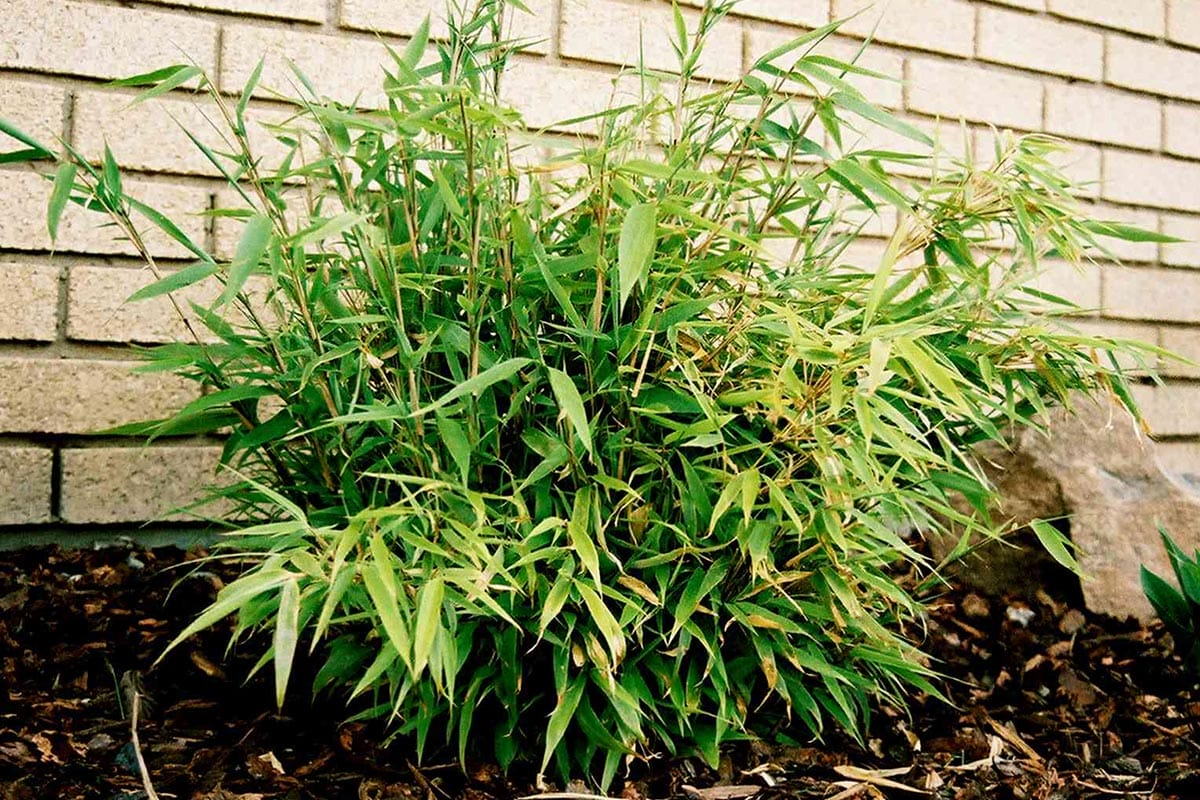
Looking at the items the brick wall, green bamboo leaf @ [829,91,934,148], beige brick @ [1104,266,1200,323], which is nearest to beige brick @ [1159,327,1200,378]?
beige brick @ [1104,266,1200,323]

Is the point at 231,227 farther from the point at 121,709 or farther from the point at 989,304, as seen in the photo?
the point at 989,304

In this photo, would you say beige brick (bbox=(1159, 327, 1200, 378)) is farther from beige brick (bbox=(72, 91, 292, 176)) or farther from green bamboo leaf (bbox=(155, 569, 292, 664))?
green bamboo leaf (bbox=(155, 569, 292, 664))

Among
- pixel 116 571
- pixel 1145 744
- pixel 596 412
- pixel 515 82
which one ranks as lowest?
pixel 1145 744

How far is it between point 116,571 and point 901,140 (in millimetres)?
2259

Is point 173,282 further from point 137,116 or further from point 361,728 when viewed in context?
point 137,116

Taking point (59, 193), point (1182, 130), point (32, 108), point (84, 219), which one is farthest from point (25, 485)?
point (1182, 130)

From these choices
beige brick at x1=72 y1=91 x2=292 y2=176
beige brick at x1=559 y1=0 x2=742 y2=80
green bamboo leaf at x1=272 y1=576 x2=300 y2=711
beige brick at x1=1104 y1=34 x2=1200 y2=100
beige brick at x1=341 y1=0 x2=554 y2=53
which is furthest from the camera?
beige brick at x1=1104 y1=34 x2=1200 y2=100

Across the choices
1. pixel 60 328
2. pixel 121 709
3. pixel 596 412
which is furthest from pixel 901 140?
pixel 121 709

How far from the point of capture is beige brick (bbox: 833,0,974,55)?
10.0ft

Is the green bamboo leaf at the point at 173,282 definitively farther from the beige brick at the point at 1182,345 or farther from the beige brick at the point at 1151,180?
the beige brick at the point at 1182,345

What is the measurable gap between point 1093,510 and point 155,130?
7.23ft

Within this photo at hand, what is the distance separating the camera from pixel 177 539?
244 centimetres

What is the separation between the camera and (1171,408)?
360 cm

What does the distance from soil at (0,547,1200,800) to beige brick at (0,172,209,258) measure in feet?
2.06
